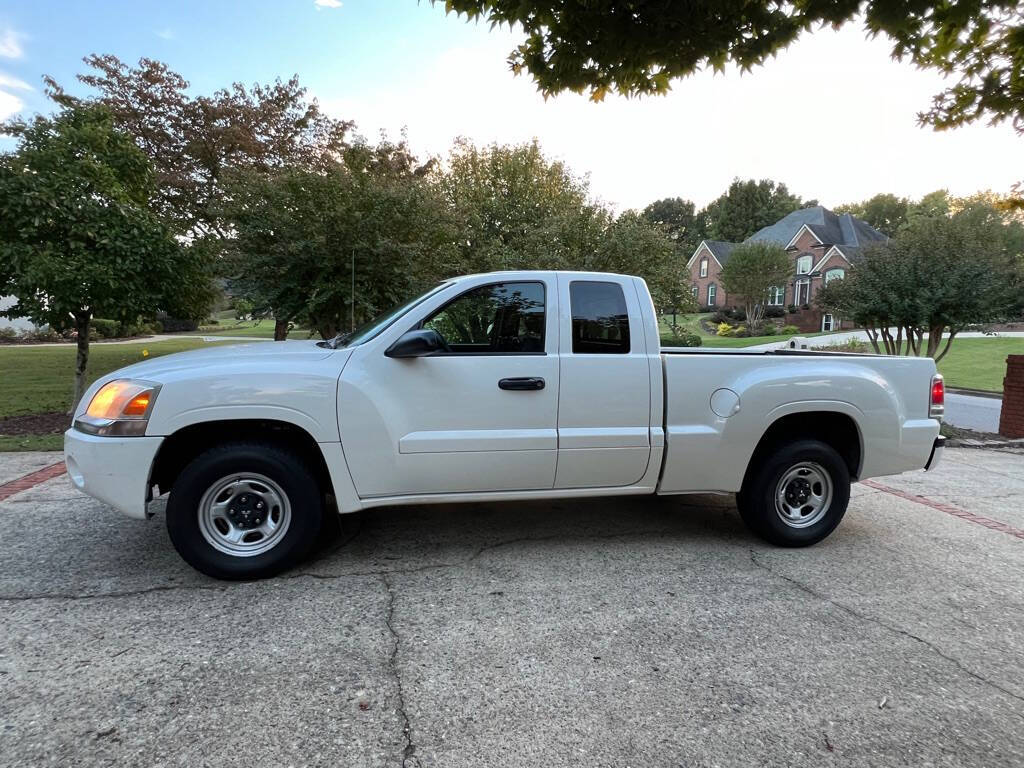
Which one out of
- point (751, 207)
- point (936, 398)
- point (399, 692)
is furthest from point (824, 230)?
point (399, 692)

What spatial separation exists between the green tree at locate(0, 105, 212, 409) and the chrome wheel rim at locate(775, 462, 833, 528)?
8.58 m

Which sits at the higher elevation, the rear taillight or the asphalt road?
the rear taillight

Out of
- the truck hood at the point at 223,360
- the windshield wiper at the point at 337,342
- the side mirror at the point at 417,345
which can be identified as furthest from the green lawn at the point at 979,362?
the truck hood at the point at 223,360

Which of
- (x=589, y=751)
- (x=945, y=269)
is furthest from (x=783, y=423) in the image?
(x=945, y=269)

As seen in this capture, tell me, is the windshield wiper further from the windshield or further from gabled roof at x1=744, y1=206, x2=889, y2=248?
gabled roof at x1=744, y1=206, x2=889, y2=248

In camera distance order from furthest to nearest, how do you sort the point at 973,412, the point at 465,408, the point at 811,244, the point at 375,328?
the point at 811,244
the point at 973,412
the point at 375,328
the point at 465,408

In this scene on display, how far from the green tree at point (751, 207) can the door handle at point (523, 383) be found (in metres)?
72.1

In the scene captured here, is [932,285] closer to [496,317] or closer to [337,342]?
[496,317]

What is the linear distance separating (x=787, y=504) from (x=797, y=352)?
3.74 ft

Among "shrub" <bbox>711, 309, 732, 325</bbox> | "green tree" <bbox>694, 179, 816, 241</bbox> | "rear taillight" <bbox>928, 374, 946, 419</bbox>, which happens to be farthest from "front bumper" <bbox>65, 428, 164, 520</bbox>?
"green tree" <bbox>694, 179, 816, 241</bbox>

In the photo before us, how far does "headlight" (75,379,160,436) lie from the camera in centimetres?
339

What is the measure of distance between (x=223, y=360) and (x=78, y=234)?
6363mm

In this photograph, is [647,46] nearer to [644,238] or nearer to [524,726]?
[524,726]

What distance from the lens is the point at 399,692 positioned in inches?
102
